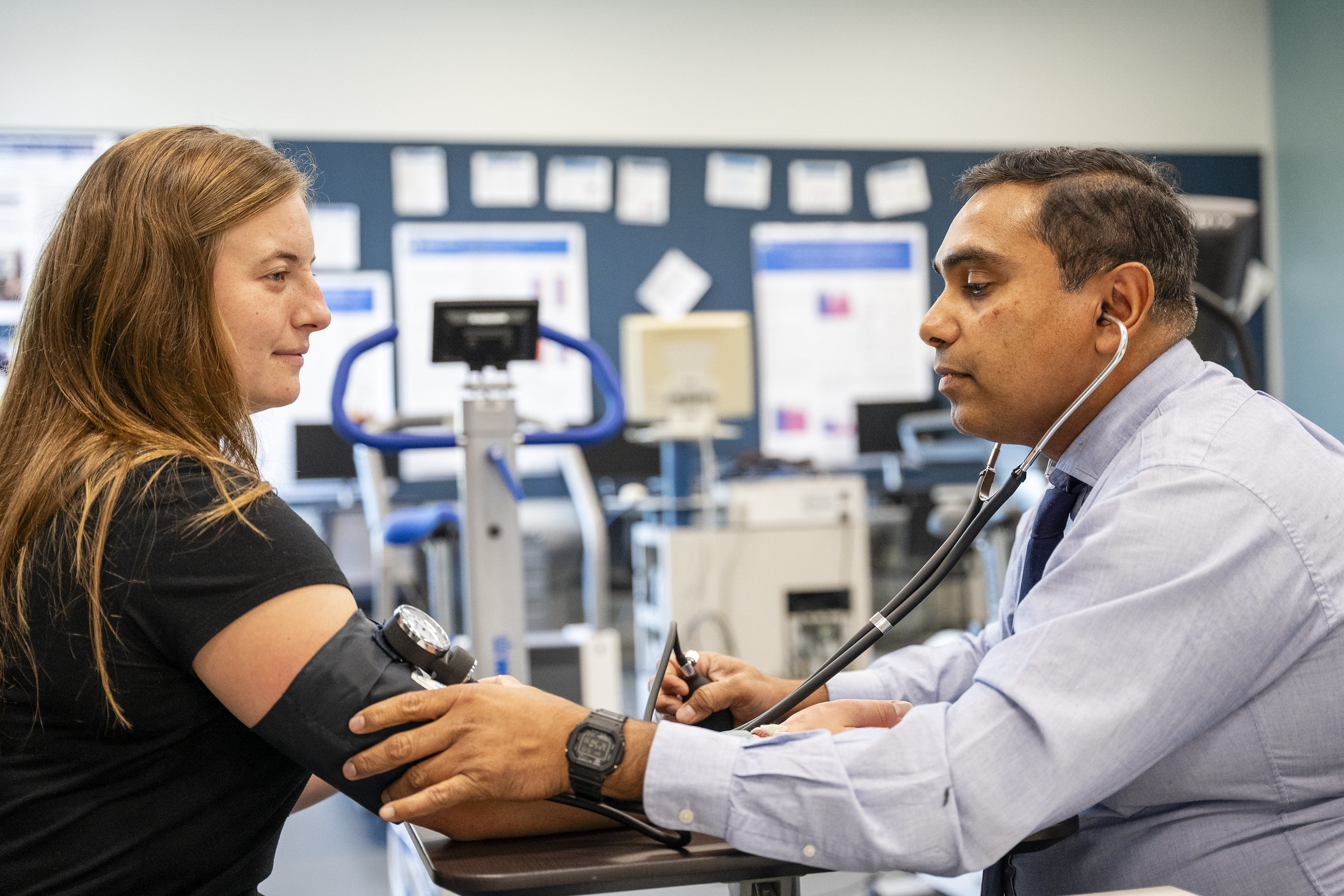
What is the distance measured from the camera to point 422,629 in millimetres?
988

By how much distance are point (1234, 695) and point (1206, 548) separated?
0.44 feet

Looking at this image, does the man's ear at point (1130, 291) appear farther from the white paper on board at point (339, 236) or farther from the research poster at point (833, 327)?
the white paper on board at point (339, 236)

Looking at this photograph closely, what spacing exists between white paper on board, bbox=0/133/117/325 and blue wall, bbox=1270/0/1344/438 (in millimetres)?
6283

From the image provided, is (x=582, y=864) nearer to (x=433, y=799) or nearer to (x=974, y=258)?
(x=433, y=799)

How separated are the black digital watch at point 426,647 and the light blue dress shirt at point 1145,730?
0.21 meters

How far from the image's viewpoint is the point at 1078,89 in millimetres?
6336

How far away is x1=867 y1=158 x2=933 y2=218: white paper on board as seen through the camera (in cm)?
616

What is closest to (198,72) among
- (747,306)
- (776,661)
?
(747,306)

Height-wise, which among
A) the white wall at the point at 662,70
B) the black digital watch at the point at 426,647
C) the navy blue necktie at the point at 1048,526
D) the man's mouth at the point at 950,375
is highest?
the white wall at the point at 662,70

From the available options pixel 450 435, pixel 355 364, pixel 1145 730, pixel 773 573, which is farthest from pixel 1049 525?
pixel 355 364

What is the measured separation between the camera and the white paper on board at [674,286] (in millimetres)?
5883

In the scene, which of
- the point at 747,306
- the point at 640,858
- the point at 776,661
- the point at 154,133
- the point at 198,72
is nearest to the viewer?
the point at 640,858

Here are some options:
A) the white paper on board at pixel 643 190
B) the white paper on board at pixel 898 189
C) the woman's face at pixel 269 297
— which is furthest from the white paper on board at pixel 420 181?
the woman's face at pixel 269 297

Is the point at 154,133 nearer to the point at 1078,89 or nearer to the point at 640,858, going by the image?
the point at 640,858
